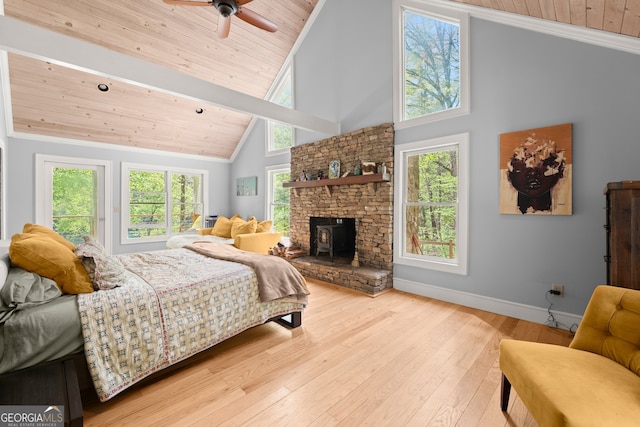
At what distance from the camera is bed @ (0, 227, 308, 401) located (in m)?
1.57

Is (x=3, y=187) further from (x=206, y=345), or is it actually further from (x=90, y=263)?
(x=206, y=345)

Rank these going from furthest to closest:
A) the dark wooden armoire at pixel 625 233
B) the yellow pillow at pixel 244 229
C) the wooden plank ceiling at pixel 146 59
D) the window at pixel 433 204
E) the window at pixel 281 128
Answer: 1. the window at pixel 281 128
2. the yellow pillow at pixel 244 229
3. the wooden plank ceiling at pixel 146 59
4. the window at pixel 433 204
5. the dark wooden armoire at pixel 625 233

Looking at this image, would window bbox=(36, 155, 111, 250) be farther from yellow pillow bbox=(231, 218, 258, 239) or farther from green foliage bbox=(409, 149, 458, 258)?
green foliage bbox=(409, 149, 458, 258)

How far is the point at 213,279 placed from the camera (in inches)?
90.3

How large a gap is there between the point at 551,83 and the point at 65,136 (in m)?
7.31

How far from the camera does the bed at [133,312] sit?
157 cm

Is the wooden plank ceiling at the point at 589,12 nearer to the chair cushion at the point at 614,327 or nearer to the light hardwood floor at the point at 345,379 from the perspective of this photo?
the chair cushion at the point at 614,327

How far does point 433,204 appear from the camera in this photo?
12.3 ft

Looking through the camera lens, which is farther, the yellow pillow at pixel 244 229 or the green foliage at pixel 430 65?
the yellow pillow at pixel 244 229

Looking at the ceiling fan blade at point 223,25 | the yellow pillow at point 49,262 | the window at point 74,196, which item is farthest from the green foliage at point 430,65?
the window at point 74,196

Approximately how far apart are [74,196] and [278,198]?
3.85m

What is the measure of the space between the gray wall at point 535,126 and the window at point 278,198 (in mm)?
2678

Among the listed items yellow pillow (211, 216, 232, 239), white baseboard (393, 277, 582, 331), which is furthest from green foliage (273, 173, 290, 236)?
white baseboard (393, 277, 582, 331)

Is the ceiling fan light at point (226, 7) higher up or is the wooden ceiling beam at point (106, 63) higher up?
the ceiling fan light at point (226, 7)
